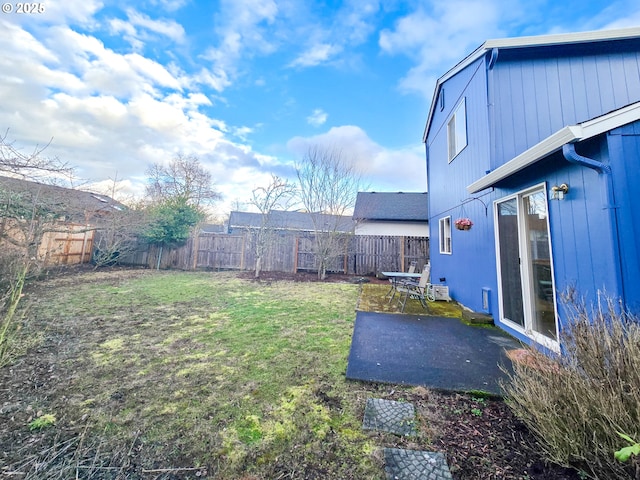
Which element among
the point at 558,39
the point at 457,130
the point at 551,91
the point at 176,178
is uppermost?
the point at 176,178

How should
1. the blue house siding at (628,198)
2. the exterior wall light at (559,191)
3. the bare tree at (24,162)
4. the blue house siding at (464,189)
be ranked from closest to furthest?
1. the blue house siding at (628,198)
2. the exterior wall light at (559,191)
3. the bare tree at (24,162)
4. the blue house siding at (464,189)

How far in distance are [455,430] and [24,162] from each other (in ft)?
19.5

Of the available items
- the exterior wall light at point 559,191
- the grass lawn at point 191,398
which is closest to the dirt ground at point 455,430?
the grass lawn at point 191,398

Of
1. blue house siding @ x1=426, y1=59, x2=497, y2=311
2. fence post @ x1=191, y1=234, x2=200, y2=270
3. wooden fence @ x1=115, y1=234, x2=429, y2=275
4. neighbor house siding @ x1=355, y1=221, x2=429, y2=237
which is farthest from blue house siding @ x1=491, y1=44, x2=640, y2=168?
neighbor house siding @ x1=355, y1=221, x2=429, y2=237

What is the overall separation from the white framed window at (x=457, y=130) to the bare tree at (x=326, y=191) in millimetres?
4077

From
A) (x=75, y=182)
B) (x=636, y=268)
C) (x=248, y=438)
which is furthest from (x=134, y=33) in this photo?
(x=636, y=268)

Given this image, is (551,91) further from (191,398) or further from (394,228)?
(394,228)

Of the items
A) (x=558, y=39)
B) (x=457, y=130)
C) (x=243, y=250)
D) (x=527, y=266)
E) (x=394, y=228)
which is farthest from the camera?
(x=394, y=228)

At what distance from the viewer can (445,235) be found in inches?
267

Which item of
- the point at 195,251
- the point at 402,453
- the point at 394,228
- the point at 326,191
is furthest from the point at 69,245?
the point at 394,228

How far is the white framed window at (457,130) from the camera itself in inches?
213

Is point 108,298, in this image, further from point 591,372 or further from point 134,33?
point 591,372

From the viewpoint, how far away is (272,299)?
5984 mm

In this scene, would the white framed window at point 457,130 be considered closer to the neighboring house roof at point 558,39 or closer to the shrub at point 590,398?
the neighboring house roof at point 558,39
